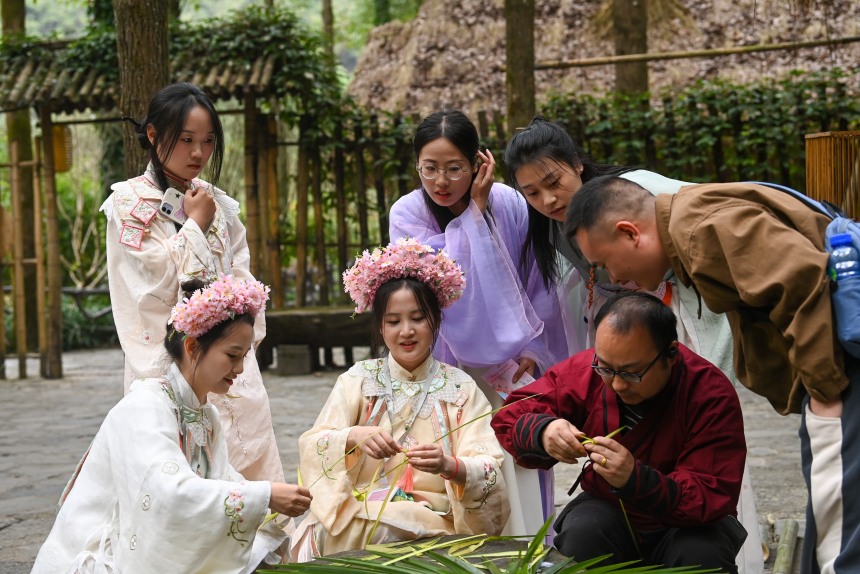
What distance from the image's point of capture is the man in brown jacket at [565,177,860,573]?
2.37 meters

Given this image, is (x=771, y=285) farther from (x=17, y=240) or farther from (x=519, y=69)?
(x=17, y=240)

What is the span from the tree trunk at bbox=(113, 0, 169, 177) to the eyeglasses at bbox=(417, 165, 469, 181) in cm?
239

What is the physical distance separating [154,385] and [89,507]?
42cm

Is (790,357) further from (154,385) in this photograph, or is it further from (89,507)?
(89,507)

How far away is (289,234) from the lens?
33.5 feet

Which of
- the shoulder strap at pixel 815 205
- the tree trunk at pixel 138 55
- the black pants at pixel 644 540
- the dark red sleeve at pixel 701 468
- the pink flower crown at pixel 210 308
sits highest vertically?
the tree trunk at pixel 138 55

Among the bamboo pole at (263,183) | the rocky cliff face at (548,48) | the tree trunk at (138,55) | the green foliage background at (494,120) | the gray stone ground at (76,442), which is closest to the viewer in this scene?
the gray stone ground at (76,442)

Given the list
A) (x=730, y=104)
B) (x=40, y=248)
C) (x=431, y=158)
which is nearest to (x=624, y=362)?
→ (x=431, y=158)

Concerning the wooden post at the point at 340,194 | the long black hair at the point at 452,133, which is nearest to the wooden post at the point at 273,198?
the wooden post at the point at 340,194

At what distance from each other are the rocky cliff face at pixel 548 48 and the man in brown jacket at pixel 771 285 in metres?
12.6

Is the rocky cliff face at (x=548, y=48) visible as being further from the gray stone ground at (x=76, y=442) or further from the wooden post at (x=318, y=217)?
the gray stone ground at (x=76, y=442)

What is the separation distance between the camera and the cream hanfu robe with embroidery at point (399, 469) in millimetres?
3398

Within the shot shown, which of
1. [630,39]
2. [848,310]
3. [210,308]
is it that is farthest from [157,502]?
[630,39]

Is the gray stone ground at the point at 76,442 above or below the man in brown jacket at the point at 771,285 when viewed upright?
below
